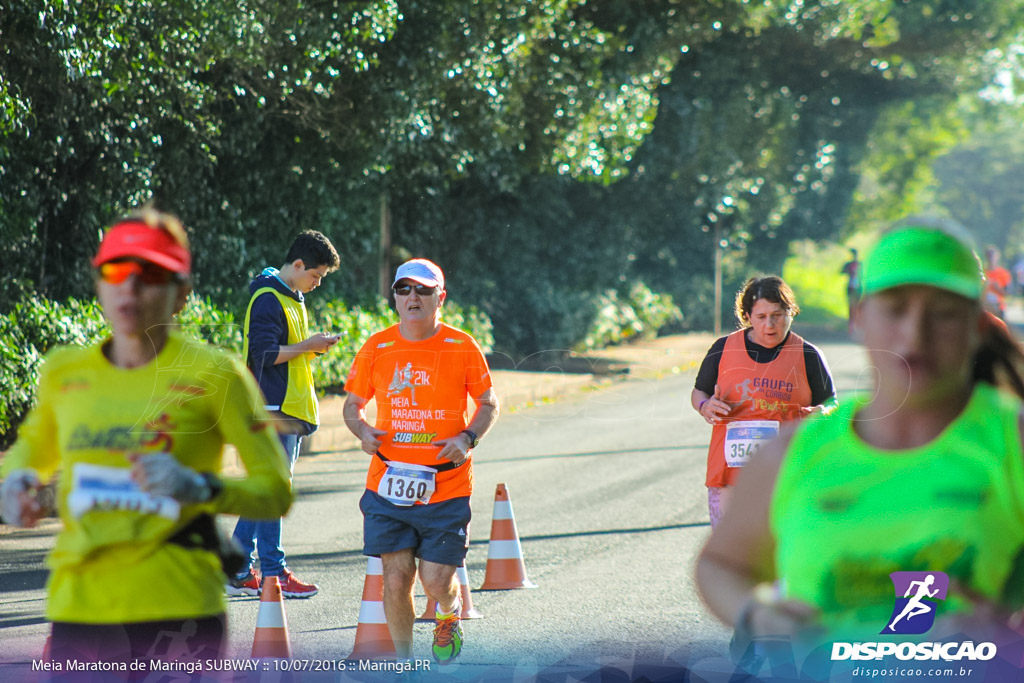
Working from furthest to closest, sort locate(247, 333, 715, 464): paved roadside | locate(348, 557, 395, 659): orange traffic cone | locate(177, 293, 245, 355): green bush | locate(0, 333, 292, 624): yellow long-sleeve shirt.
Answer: locate(247, 333, 715, 464): paved roadside < locate(177, 293, 245, 355): green bush < locate(348, 557, 395, 659): orange traffic cone < locate(0, 333, 292, 624): yellow long-sleeve shirt

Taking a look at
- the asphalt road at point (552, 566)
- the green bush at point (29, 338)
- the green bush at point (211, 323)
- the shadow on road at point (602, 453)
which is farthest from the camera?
the green bush at point (211, 323)

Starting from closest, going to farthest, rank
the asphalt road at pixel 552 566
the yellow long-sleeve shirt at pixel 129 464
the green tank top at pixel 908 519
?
the green tank top at pixel 908 519 < the yellow long-sleeve shirt at pixel 129 464 < the asphalt road at pixel 552 566

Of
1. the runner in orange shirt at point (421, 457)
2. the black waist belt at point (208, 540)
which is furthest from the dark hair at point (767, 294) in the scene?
the black waist belt at point (208, 540)

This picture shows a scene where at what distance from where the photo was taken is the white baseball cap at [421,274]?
5.11 meters

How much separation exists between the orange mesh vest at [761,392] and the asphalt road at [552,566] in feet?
3.07

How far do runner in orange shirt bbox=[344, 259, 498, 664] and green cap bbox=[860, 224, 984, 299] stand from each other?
3.21m

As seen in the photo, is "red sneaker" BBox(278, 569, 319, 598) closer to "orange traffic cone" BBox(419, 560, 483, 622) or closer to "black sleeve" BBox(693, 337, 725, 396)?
"orange traffic cone" BBox(419, 560, 483, 622)

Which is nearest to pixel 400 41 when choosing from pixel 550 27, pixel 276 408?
pixel 550 27

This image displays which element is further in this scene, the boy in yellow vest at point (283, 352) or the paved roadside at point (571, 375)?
the paved roadside at point (571, 375)

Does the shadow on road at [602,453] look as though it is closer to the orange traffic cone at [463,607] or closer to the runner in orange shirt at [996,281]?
the runner in orange shirt at [996,281]

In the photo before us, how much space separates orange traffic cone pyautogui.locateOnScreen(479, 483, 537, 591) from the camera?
6957mm

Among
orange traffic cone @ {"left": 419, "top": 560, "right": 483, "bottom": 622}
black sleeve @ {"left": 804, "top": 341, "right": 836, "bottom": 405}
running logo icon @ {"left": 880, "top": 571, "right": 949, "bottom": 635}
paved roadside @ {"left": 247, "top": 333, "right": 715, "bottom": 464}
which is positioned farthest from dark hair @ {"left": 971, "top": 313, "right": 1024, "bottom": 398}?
paved roadside @ {"left": 247, "top": 333, "right": 715, "bottom": 464}

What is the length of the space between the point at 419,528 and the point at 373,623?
646mm

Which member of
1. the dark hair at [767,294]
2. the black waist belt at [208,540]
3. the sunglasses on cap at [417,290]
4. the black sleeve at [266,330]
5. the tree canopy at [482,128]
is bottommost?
the black waist belt at [208,540]
